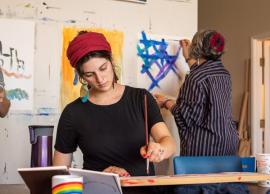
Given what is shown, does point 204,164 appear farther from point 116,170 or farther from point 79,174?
point 79,174

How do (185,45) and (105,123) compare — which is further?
(185,45)

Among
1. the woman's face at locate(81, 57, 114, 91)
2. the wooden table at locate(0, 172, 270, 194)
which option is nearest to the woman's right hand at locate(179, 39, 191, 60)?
the woman's face at locate(81, 57, 114, 91)

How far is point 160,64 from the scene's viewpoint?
2.28m

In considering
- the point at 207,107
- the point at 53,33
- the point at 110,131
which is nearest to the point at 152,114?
the point at 110,131

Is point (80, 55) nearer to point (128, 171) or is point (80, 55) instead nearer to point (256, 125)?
point (128, 171)

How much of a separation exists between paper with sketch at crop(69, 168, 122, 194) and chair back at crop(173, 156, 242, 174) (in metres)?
0.47

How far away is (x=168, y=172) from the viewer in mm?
2262

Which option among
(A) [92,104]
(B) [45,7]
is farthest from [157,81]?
(A) [92,104]

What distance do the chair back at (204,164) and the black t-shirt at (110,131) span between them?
103mm

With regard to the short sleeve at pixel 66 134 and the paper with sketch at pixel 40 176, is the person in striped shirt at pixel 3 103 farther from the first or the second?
the paper with sketch at pixel 40 176

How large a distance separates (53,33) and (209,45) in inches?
31.4

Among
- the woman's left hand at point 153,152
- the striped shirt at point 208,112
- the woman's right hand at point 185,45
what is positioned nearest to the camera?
the woman's left hand at point 153,152

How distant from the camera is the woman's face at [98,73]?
1.30 m

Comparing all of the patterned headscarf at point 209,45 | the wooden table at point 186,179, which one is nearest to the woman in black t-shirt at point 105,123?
the wooden table at point 186,179
